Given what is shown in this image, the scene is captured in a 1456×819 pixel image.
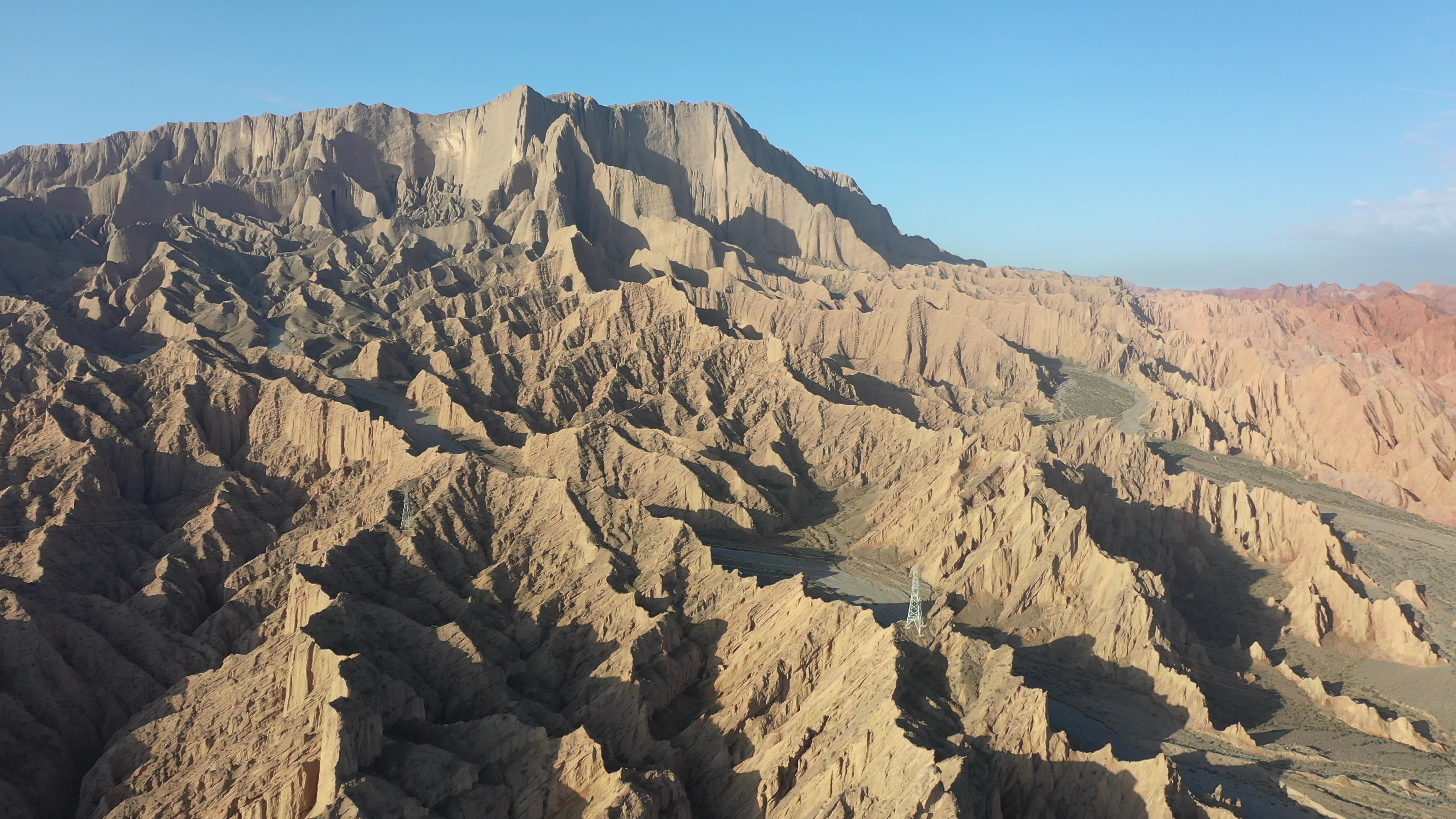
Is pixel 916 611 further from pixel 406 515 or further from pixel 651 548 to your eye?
pixel 406 515

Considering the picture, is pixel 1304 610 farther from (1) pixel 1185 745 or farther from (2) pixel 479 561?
(2) pixel 479 561

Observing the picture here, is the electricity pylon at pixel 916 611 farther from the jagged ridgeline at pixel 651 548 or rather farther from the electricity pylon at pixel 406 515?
the electricity pylon at pixel 406 515

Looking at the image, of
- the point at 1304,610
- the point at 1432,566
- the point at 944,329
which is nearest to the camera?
the point at 1304,610

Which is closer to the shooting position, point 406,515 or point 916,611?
point 916,611

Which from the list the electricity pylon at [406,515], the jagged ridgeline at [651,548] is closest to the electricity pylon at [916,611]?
the jagged ridgeline at [651,548]

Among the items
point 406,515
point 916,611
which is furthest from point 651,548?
point 916,611

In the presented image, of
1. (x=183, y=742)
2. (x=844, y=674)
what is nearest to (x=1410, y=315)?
(x=844, y=674)
